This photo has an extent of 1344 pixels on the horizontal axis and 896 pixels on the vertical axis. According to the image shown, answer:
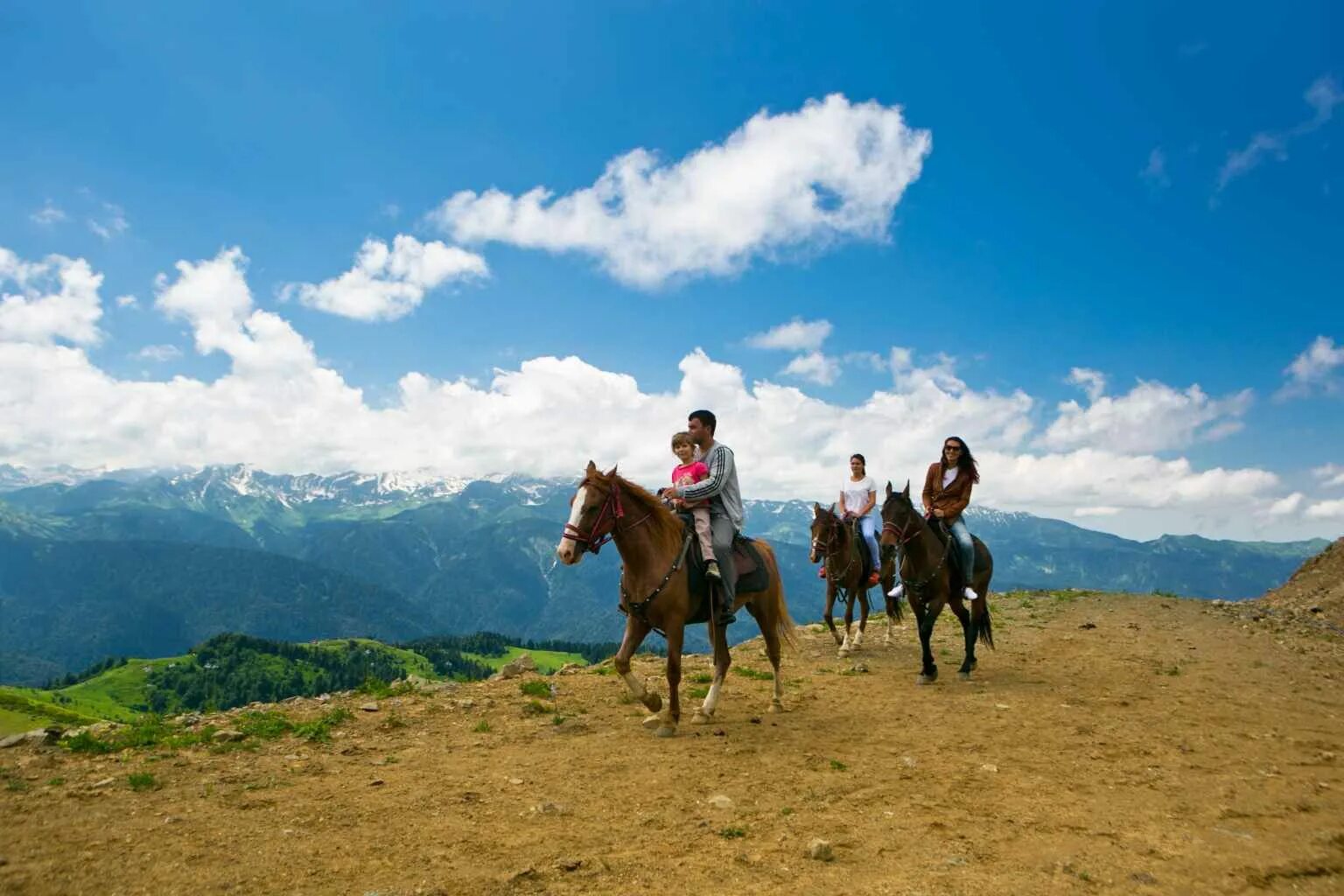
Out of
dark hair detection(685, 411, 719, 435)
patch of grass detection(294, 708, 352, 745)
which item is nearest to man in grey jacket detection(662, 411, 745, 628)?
dark hair detection(685, 411, 719, 435)

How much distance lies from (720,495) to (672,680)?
301cm

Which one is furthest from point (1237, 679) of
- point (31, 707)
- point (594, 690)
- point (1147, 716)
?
point (31, 707)

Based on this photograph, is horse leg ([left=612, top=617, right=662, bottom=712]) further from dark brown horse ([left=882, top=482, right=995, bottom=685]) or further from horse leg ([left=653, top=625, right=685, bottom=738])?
dark brown horse ([left=882, top=482, right=995, bottom=685])

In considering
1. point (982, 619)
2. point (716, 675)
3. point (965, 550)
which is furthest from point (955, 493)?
point (716, 675)

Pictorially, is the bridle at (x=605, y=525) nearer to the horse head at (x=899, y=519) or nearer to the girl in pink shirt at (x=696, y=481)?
the girl in pink shirt at (x=696, y=481)

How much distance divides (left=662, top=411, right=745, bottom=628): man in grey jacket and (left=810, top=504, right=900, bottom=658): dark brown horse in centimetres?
660

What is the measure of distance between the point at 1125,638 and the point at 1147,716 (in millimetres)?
10865

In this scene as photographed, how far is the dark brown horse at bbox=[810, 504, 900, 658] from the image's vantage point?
17.7m

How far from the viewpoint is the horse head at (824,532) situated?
1761cm

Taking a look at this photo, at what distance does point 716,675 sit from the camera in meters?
11.3

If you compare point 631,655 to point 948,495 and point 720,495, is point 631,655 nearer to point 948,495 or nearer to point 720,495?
point 720,495

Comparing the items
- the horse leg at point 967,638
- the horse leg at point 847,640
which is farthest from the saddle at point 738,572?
the horse leg at point 847,640

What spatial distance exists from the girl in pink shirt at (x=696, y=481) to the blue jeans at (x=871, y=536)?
821 cm

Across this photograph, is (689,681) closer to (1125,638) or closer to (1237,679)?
(1237,679)
